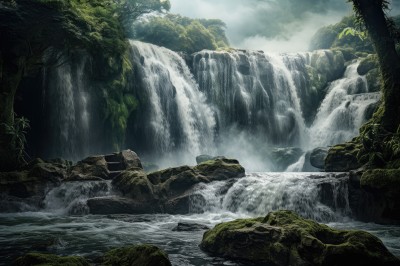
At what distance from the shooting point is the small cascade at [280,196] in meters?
15.4

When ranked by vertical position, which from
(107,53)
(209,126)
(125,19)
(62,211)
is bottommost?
(62,211)

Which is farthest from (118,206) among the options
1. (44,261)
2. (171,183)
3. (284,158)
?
(284,158)

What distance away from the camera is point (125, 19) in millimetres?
40438

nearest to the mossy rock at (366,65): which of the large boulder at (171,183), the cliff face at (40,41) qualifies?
the large boulder at (171,183)

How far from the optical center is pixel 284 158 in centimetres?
3381

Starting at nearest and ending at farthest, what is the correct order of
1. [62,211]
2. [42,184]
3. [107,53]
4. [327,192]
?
[327,192]
[62,211]
[42,184]
[107,53]

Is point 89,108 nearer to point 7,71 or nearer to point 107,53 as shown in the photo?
point 107,53

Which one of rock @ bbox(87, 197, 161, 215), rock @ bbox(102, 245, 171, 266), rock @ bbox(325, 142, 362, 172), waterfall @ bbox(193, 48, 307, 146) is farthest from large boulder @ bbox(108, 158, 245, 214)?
waterfall @ bbox(193, 48, 307, 146)

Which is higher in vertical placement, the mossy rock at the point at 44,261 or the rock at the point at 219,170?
the rock at the point at 219,170

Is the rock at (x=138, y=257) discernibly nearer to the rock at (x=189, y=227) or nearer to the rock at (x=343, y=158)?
the rock at (x=189, y=227)

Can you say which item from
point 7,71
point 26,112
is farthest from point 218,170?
point 26,112

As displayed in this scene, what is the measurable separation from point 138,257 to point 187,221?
6903mm

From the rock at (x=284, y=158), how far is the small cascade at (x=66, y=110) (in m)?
17.6

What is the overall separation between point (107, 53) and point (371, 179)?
19.9 m
